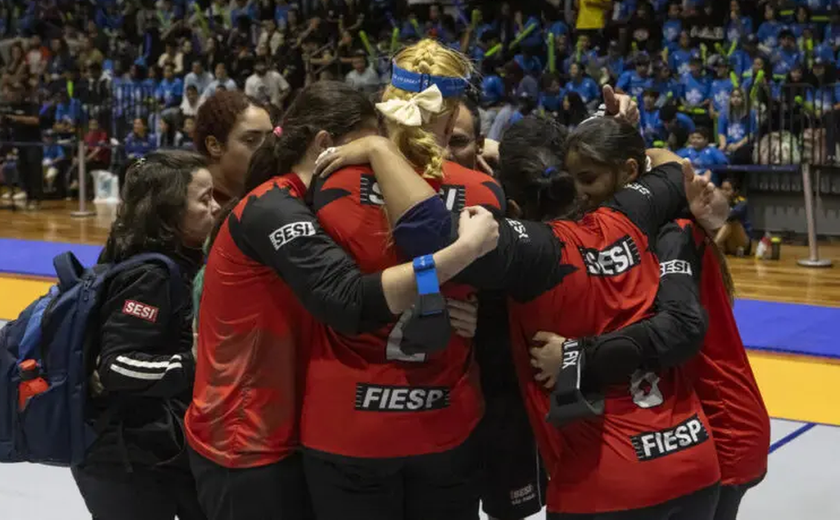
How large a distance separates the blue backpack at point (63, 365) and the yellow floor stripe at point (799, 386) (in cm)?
395

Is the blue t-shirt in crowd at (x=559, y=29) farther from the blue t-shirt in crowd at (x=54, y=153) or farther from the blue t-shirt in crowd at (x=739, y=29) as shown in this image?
the blue t-shirt in crowd at (x=54, y=153)

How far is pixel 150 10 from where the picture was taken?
22625 millimetres

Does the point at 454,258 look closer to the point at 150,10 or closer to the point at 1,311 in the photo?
the point at 1,311

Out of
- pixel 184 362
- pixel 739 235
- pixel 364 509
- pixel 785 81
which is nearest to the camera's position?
pixel 364 509

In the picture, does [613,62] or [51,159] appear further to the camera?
[51,159]

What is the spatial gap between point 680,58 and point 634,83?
0.86 metres

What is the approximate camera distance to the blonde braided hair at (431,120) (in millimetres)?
2443

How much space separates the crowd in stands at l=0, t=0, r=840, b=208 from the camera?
13289 millimetres

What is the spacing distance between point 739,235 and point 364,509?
10.0 meters

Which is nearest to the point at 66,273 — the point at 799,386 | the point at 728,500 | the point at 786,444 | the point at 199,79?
the point at 728,500

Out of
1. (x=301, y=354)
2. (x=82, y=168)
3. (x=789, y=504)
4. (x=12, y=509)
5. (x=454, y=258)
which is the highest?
(x=454, y=258)

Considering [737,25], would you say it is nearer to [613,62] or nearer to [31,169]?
[613,62]

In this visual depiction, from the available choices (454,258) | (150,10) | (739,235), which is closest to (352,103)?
(454,258)

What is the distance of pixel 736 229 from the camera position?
1182cm
